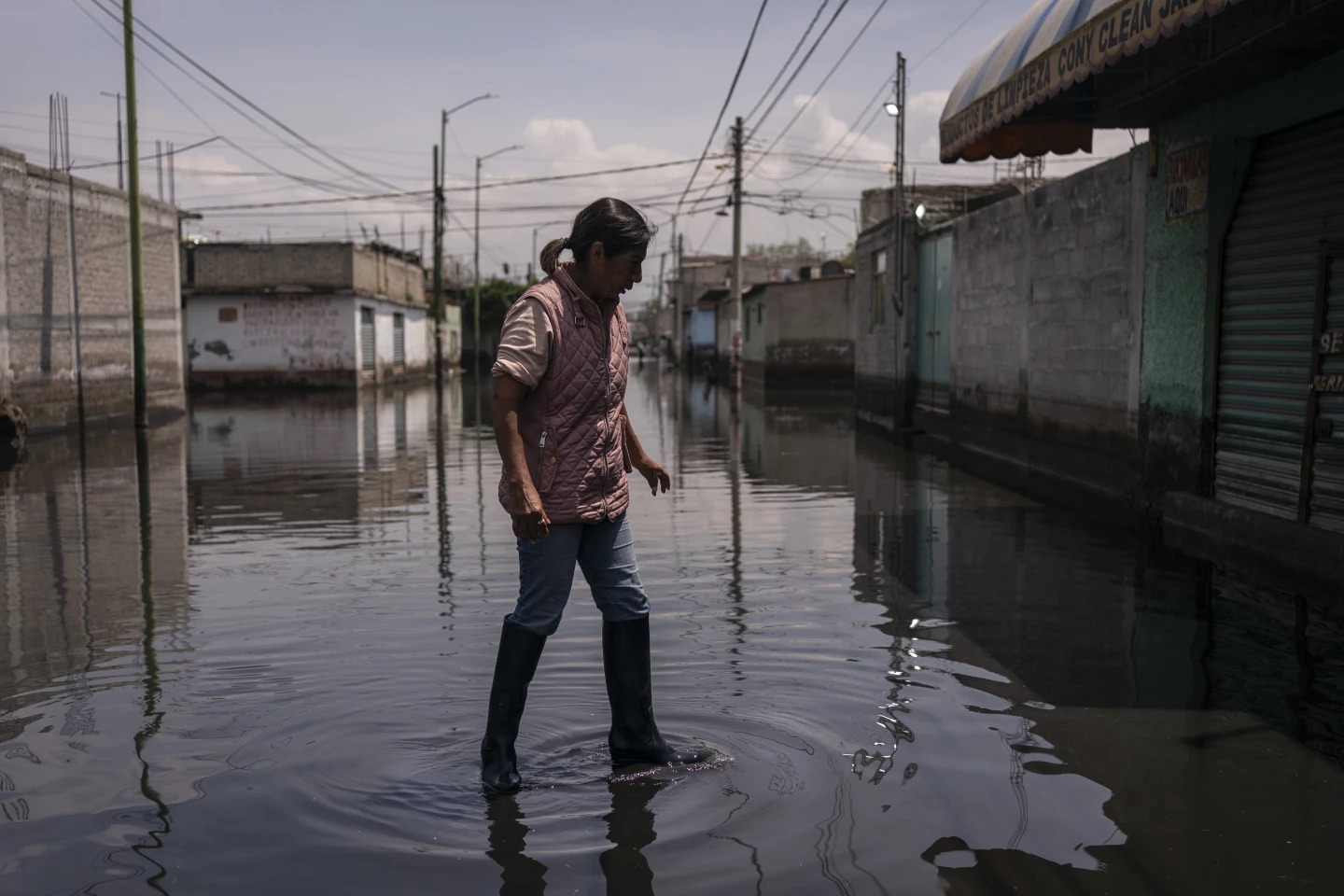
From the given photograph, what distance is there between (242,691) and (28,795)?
119 cm

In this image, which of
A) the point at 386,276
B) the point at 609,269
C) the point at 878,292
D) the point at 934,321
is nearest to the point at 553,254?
the point at 609,269

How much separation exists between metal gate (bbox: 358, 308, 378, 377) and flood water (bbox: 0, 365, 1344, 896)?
30611mm

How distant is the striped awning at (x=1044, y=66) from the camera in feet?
22.3

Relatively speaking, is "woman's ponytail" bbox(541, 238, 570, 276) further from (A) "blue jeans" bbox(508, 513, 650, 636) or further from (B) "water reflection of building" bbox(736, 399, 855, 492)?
(B) "water reflection of building" bbox(736, 399, 855, 492)

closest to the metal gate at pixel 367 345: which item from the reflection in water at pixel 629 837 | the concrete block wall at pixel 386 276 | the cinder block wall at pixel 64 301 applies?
the concrete block wall at pixel 386 276

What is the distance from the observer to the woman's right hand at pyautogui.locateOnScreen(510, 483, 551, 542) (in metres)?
3.77

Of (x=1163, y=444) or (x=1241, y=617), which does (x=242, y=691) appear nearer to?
(x=1241, y=617)

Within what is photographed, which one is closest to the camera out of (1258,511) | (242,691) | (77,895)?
(77,895)

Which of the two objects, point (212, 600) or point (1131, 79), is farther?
point (1131, 79)

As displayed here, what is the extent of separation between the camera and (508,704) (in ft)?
12.9

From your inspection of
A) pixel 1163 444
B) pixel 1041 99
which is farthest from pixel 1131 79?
pixel 1163 444

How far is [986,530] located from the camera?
30.8 feet

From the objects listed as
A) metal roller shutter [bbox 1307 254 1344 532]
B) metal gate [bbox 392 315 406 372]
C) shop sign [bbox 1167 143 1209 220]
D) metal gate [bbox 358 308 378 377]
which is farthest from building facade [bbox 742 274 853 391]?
metal roller shutter [bbox 1307 254 1344 532]

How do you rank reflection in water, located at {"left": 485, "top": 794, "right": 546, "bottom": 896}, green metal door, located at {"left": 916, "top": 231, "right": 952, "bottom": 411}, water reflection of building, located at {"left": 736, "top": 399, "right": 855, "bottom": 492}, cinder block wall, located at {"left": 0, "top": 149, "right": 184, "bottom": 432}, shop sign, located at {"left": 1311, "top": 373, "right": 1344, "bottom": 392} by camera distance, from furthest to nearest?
cinder block wall, located at {"left": 0, "top": 149, "right": 184, "bottom": 432}
green metal door, located at {"left": 916, "top": 231, "right": 952, "bottom": 411}
water reflection of building, located at {"left": 736, "top": 399, "right": 855, "bottom": 492}
shop sign, located at {"left": 1311, "top": 373, "right": 1344, "bottom": 392}
reflection in water, located at {"left": 485, "top": 794, "right": 546, "bottom": 896}
